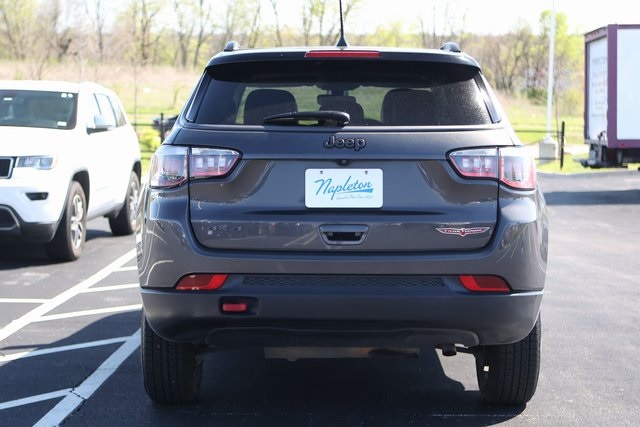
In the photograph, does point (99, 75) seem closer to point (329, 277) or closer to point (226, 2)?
point (226, 2)

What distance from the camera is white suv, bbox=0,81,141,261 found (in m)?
9.59

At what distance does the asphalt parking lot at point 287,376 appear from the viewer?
495cm

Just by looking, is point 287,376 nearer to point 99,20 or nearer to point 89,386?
point 89,386

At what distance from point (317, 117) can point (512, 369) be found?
1493mm

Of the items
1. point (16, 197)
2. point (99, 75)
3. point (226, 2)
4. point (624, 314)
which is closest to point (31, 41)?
point (99, 75)

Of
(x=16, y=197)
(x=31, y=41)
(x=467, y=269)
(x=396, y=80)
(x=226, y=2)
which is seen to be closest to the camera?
(x=467, y=269)

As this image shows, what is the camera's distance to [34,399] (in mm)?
5227

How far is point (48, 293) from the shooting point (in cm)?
851

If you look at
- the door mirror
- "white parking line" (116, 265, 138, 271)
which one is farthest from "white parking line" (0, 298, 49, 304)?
the door mirror

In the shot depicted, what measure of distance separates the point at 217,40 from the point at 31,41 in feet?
77.2

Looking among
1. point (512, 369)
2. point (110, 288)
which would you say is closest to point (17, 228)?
point (110, 288)

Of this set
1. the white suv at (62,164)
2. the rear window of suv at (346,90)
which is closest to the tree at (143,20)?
the white suv at (62,164)

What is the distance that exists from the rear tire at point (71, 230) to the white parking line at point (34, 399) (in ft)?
15.6

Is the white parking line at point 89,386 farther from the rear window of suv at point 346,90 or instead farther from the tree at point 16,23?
the tree at point 16,23
